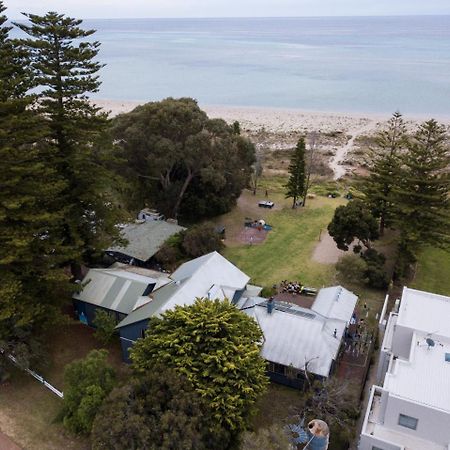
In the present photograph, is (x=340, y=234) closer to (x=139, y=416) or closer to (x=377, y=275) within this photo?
(x=377, y=275)

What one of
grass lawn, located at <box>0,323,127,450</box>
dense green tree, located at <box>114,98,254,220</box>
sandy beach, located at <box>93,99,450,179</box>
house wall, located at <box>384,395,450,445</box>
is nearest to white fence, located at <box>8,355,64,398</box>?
grass lawn, located at <box>0,323,127,450</box>

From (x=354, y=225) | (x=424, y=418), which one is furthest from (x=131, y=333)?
(x=354, y=225)

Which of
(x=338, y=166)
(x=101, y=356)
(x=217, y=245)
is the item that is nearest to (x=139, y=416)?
(x=101, y=356)

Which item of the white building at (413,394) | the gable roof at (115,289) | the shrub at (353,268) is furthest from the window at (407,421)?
the shrub at (353,268)

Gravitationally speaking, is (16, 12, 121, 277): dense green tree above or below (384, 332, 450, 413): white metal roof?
above

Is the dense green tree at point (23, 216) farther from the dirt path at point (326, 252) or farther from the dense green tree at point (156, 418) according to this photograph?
the dirt path at point (326, 252)

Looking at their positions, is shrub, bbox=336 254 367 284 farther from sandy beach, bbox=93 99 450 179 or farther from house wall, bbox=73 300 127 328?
sandy beach, bbox=93 99 450 179
